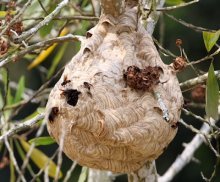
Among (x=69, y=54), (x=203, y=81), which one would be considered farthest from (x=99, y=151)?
(x=69, y=54)

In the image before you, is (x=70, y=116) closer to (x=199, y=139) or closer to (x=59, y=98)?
(x=59, y=98)

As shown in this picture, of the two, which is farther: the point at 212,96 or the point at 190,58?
the point at 190,58

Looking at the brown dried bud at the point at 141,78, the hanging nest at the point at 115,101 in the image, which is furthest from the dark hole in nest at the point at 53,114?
the brown dried bud at the point at 141,78

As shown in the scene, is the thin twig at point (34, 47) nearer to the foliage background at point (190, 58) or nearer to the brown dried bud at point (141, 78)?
the brown dried bud at point (141, 78)

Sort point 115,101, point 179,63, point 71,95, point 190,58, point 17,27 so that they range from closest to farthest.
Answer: point 71,95 → point 115,101 → point 179,63 → point 17,27 → point 190,58

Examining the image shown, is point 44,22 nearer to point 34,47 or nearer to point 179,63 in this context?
point 34,47

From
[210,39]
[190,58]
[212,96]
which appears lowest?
[190,58]

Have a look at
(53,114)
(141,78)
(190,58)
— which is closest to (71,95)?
(53,114)

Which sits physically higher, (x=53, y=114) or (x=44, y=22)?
(x=44, y=22)
